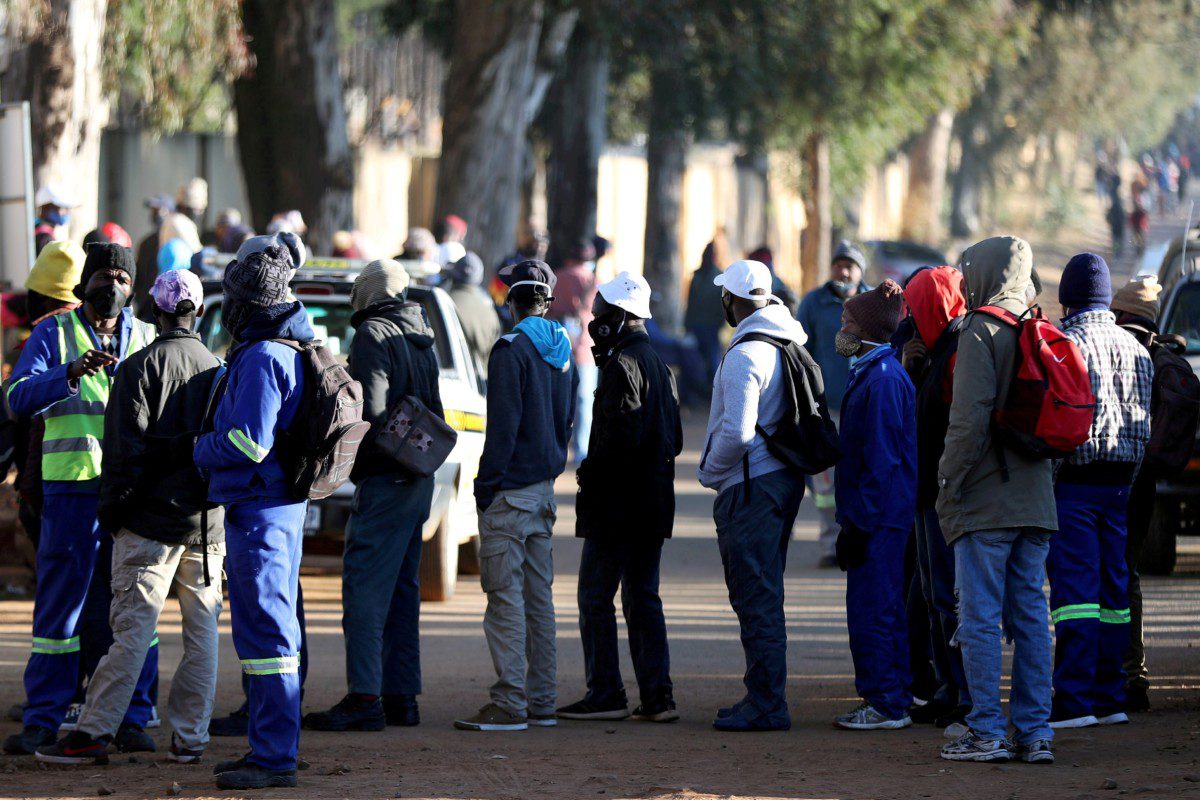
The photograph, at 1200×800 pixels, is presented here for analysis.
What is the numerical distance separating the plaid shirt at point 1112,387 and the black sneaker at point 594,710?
232 centimetres

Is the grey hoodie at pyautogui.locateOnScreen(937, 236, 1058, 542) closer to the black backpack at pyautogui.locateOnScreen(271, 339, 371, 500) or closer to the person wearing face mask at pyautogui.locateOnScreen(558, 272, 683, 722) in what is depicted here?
the person wearing face mask at pyautogui.locateOnScreen(558, 272, 683, 722)

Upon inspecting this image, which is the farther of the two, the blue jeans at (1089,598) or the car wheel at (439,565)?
the car wheel at (439,565)

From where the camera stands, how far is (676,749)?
25.6 ft

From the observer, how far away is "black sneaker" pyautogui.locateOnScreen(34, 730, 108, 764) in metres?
7.18

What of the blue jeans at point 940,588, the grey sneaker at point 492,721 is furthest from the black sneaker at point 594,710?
the blue jeans at point 940,588

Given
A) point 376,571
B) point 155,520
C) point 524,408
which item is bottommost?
point 376,571

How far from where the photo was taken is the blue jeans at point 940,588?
8078mm

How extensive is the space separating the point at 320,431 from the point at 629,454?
2.00m

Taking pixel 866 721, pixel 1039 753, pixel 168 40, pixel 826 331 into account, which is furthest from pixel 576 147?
pixel 1039 753

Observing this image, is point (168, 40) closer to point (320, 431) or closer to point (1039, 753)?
point (320, 431)

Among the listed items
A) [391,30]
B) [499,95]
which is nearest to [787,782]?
[499,95]

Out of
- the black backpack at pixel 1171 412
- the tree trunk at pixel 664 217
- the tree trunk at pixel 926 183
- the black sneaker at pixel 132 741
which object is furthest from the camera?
the tree trunk at pixel 926 183

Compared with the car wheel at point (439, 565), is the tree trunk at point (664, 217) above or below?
above

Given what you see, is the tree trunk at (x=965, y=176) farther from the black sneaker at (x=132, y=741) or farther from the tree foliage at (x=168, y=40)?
the black sneaker at (x=132, y=741)
